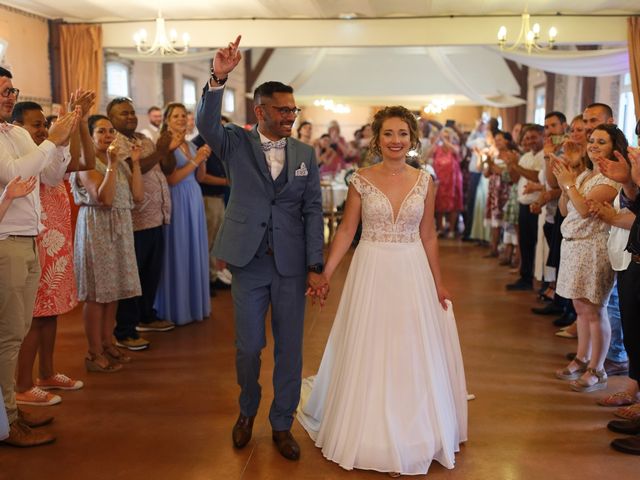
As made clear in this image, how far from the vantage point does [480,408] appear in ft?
11.8

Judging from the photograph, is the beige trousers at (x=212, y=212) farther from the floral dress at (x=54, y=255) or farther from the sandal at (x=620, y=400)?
the sandal at (x=620, y=400)

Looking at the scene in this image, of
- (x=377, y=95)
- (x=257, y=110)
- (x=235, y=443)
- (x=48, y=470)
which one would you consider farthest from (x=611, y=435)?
(x=377, y=95)

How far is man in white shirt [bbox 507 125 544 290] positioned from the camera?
247 inches

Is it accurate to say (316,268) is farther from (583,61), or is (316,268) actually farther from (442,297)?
(583,61)

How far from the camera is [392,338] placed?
288cm

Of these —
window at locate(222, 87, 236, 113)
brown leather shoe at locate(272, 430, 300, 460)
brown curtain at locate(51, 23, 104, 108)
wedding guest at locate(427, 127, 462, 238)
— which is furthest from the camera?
window at locate(222, 87, 236, 113)

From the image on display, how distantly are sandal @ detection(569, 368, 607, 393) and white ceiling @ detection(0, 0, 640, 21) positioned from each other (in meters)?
4.66

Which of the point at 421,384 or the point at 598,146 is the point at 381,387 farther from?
the point at 598,146

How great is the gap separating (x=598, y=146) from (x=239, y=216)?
81.7 inches

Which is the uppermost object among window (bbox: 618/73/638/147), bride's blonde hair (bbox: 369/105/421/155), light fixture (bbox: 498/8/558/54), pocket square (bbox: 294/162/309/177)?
light fixture (bbox: 498/8/558/54)

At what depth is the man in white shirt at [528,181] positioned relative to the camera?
6273 mm

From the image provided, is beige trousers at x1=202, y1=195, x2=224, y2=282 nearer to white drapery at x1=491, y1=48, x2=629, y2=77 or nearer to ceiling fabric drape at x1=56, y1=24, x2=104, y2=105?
ceiling fabric drape at x1=56, y1=24, x2=104, y2=105

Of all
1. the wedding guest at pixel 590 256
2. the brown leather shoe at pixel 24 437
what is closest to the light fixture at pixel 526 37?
the wedding guest at pixel 590 256

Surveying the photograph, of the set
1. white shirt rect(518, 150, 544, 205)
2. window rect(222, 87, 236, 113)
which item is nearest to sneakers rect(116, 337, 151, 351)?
white shirt rect(518, 150, 544, 205)
